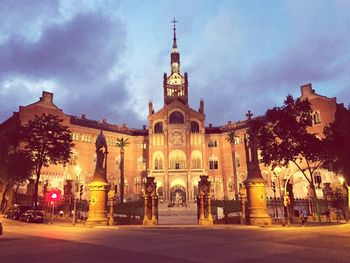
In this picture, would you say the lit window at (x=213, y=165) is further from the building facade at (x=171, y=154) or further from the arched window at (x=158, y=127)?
the arched window at (x=158, y=127)

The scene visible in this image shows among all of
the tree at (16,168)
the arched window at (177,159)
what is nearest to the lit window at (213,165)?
the arched window at (177,159)

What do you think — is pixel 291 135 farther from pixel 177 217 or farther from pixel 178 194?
pixel 178 194

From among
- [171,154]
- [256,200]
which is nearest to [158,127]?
[171,154]

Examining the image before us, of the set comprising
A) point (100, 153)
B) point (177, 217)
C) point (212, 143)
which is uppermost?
point (212, 143)

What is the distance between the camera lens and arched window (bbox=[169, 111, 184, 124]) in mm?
79419

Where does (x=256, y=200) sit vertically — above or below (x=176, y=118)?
below

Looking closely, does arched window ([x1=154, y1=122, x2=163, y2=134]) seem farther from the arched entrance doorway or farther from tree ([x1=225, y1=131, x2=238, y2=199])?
tree ([x1=225, y1=131, x2=238, y2=199])

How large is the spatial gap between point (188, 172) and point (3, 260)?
64.7m

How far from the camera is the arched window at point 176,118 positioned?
79419 mm

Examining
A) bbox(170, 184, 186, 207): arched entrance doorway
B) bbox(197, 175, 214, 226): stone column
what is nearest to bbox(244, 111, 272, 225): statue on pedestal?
bbox(197, 175, 214, 226): stone column

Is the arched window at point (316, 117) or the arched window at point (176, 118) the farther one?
the arched window at point (176, 118)

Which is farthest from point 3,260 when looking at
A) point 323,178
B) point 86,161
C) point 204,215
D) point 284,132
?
point 86,161

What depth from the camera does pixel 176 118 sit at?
79812mm

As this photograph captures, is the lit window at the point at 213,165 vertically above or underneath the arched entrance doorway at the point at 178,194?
above
